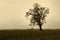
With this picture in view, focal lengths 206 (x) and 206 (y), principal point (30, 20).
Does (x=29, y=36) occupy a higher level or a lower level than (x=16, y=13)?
lower

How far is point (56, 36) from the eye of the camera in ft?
19.5

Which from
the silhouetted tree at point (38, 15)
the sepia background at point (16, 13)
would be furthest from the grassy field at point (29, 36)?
the sepia background at point (16, 13)

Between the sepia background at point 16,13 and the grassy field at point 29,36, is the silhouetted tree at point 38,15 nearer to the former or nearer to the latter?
the grassy field at point 29,36

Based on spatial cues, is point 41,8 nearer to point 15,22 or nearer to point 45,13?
point 45,13

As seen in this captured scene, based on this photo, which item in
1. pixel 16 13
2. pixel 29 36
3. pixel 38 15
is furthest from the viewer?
pixel 16 13

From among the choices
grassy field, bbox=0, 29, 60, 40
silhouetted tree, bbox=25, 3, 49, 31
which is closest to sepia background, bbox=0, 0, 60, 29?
silhouetted tree, bbox=25, 3, 49, 31

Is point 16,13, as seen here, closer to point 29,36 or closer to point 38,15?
point 38,15

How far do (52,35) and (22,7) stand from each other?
60.4 inches

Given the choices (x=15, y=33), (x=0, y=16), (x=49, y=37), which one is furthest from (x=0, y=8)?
(x=49, y=37)

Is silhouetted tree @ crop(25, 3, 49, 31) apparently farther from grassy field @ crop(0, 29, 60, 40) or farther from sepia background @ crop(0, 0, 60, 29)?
sepia background @ crop(0, 0, 60, 29)

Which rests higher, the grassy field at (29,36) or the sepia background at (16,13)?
the sepia background at (16,13)

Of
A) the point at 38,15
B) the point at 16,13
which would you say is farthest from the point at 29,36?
the point at 16,13

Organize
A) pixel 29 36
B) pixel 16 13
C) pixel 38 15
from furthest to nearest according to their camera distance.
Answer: pixel 16 13 < pixel 38 15 < pixel 29 36

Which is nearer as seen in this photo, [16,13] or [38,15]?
[38,15]
